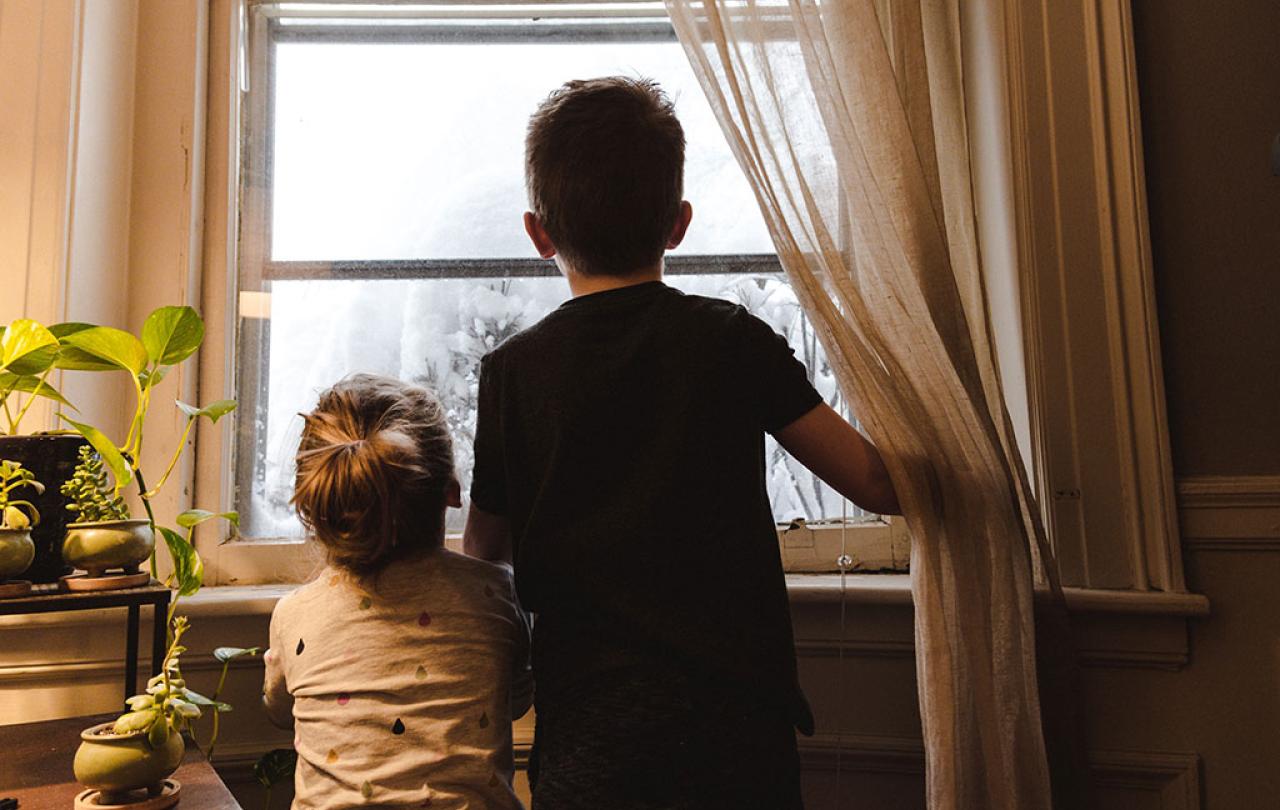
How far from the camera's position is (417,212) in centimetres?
147

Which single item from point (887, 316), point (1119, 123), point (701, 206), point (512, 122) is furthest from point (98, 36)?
point (1119, 123)

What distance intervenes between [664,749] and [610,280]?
0.49 metres

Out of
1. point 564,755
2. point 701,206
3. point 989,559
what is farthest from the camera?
point 701,206

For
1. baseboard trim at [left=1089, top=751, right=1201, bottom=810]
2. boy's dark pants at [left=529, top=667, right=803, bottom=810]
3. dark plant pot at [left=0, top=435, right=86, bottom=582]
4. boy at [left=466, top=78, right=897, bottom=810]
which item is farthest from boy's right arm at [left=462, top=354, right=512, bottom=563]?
baseboard trim at [left=1089, top=751, right=1201, bottom=810]

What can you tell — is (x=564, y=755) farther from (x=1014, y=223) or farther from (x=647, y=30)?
(x=647, y=30)

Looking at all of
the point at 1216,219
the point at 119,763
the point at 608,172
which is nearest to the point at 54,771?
the point at 119,763

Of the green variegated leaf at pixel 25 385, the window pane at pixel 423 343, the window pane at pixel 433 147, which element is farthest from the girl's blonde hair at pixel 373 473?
the window pane at pixel 433 147

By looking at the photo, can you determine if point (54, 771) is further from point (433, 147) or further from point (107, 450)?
point (433, 147)

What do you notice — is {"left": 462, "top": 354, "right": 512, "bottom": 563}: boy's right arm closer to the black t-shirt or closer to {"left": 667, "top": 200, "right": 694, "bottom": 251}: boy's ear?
the black t-shirt

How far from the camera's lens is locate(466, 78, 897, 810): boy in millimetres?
858

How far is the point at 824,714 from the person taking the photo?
120 cm

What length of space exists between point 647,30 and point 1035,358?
2.76 feet

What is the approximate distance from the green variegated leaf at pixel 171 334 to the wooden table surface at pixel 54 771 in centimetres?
44

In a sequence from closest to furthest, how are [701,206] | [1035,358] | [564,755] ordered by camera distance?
[564,755] → [1035,358] → [701,206]
